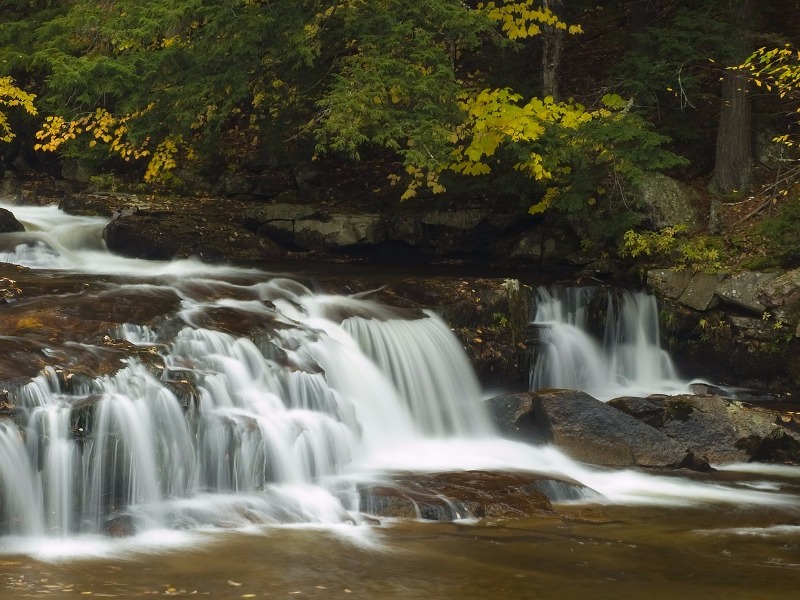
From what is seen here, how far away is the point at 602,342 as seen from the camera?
13.0 metres

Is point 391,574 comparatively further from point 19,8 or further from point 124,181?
point 19,8

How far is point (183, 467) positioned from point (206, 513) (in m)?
0.60

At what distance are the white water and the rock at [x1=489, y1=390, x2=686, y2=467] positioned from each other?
176mm

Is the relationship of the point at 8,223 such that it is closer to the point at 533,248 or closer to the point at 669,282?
the point at 533,248

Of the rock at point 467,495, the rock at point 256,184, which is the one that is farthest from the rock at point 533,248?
the rock at point 467,495

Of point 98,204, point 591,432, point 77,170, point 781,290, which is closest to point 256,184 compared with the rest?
point 98,204

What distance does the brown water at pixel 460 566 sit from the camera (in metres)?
5.99

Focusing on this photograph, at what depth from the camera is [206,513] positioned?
744cm

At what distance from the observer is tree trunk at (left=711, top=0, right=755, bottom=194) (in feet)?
46.5

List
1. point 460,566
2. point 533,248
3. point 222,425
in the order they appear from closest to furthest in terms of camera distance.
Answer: point 460,566 < point 222,425 < point 533,248

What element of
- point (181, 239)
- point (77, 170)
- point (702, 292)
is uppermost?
point (77, 170)

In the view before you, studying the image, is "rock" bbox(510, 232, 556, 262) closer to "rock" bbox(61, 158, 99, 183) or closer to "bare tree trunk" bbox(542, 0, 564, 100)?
"bare tree trunk" bbox(542, 0, 564, 100)

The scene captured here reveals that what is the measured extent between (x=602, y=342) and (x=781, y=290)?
233 centimetres

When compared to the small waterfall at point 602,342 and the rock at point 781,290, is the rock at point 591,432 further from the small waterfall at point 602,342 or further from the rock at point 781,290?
the rock at point 781,290
